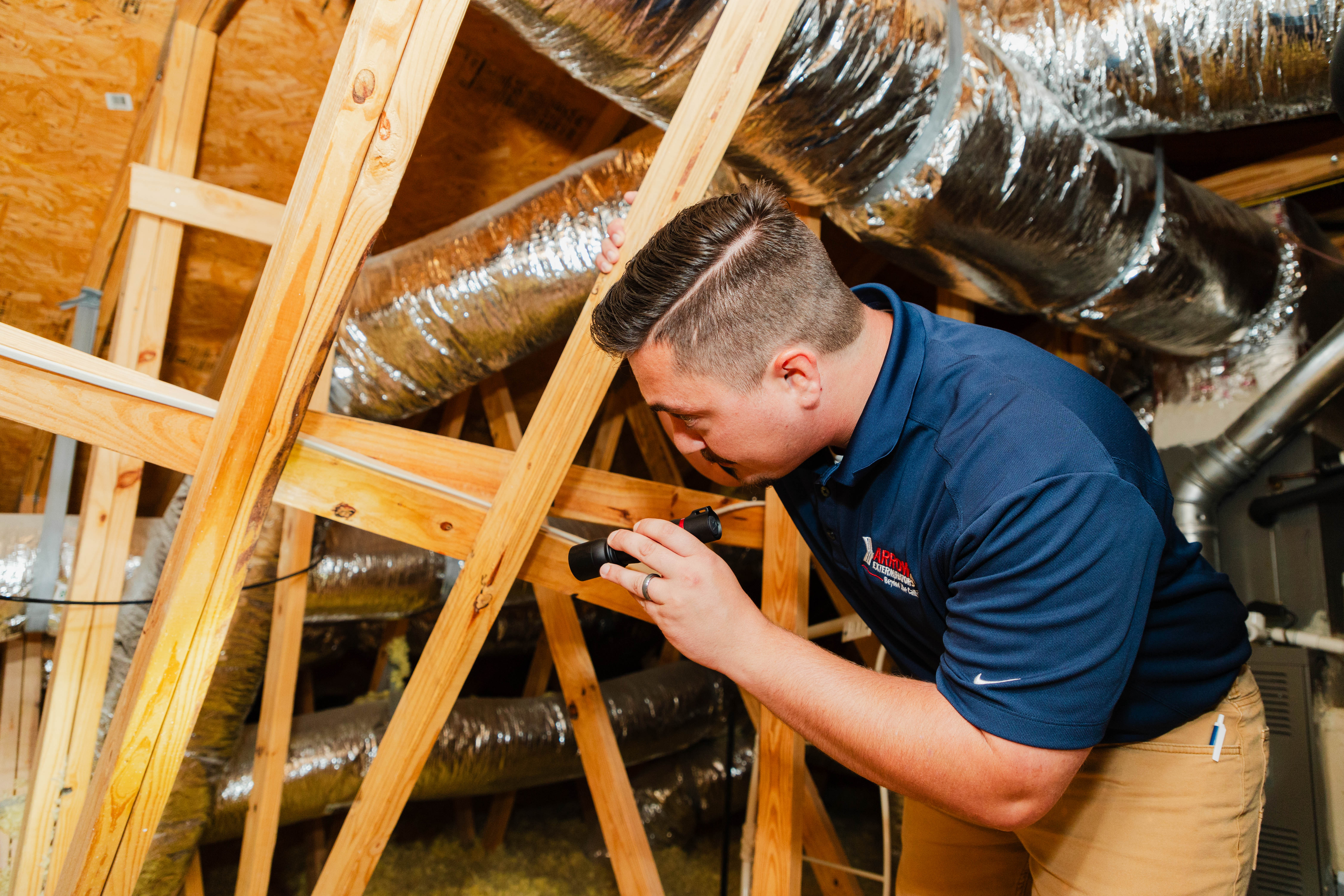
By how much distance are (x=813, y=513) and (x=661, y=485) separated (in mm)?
356

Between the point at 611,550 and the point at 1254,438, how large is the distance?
4.78 feet

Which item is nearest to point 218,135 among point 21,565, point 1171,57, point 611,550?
point 21,565

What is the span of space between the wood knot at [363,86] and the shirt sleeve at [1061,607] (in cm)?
74

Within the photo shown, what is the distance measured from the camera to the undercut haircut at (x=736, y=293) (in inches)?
31.0

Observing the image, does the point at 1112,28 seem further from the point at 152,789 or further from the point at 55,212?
the point at 55,212

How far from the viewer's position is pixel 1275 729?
4.87 ft

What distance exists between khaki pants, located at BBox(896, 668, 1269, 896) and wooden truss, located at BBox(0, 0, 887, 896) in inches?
16.9

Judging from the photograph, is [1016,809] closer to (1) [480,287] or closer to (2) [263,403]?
(2) [263,403]

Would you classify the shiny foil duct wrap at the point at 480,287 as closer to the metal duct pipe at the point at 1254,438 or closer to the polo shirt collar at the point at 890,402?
the polo shirt collar at the point at 890,402

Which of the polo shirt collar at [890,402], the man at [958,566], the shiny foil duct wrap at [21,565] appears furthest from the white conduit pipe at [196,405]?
the shiny foil duct wrap at [21,565]

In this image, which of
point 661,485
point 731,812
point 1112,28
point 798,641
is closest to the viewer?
point 798,641

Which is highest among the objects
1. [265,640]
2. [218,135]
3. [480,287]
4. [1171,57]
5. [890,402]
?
[1171,57]

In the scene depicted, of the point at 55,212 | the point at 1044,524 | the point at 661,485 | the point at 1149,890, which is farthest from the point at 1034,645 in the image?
the point at 55,212

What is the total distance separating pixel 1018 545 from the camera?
26.2 inches
